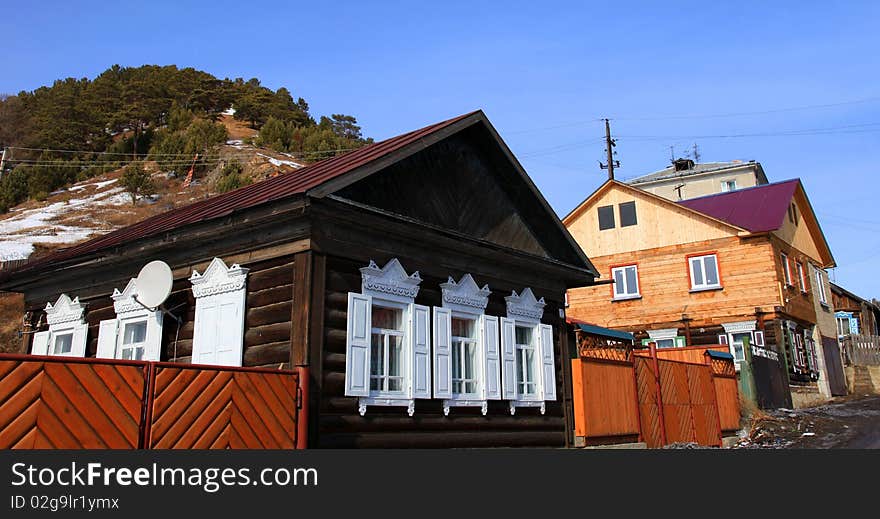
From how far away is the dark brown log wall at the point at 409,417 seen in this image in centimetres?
910

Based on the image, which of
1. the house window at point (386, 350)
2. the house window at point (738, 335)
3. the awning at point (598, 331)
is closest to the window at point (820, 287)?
the house window at point (738, 335)

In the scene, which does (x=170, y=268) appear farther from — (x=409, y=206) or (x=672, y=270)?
(x=672, y=270)

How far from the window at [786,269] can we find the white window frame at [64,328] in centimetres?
2498

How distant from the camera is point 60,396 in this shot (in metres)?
5.93

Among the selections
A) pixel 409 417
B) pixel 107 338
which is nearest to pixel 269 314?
pixel 409 417

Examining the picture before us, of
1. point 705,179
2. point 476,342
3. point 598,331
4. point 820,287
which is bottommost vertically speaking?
point 476,342

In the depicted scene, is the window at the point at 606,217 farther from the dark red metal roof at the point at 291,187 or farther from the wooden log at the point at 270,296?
the wooden log at the point at 270,296

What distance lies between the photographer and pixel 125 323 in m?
11.7

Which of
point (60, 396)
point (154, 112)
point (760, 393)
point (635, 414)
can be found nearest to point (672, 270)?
point (760, 393)

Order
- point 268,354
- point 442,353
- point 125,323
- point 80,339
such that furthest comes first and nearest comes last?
1. point 80,339
2. point 125,323
3. point 442,353
4. point 268,354

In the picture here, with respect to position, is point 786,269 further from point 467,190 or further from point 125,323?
point 125,323

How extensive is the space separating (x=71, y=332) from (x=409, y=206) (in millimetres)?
7153

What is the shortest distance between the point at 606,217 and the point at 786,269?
25.1ft

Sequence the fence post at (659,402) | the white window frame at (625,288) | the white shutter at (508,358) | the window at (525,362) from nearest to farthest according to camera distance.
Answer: the white shutter at (508,358), the window at (525,362), the fence post at (659,402), the white window frame at (625,288)
